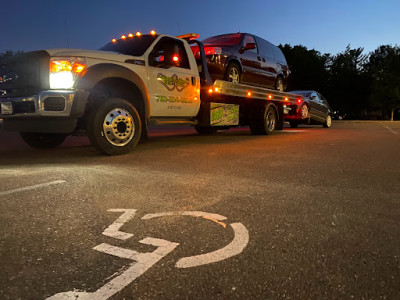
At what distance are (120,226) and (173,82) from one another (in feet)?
16.6

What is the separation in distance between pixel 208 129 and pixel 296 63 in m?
43.1

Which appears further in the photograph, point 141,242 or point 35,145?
point 35,145

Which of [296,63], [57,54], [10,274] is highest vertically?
[296,63]

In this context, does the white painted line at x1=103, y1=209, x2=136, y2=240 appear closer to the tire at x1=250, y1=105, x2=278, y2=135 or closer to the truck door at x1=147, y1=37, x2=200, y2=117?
the truck door at x1=147, y1=37, x2=200, y2=117

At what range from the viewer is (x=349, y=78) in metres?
53.9

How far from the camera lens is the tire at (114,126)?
230 inches

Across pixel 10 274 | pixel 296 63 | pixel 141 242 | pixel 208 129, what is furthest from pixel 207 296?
pixel 296 63

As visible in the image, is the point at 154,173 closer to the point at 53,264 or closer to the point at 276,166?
the point at 276,166

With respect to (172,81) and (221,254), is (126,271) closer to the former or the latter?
(221,254)

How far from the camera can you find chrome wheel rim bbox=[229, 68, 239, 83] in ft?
28.9

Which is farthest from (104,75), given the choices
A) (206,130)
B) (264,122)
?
(206,130)

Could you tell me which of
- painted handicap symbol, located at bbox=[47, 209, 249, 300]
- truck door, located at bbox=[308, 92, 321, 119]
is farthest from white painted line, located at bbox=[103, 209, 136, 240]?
truck door, located at bbox=[308, 92, 321, 119]

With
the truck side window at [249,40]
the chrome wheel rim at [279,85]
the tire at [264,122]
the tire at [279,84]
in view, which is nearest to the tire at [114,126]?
the truck side window at [249,40]

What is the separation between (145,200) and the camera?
3225 mm
